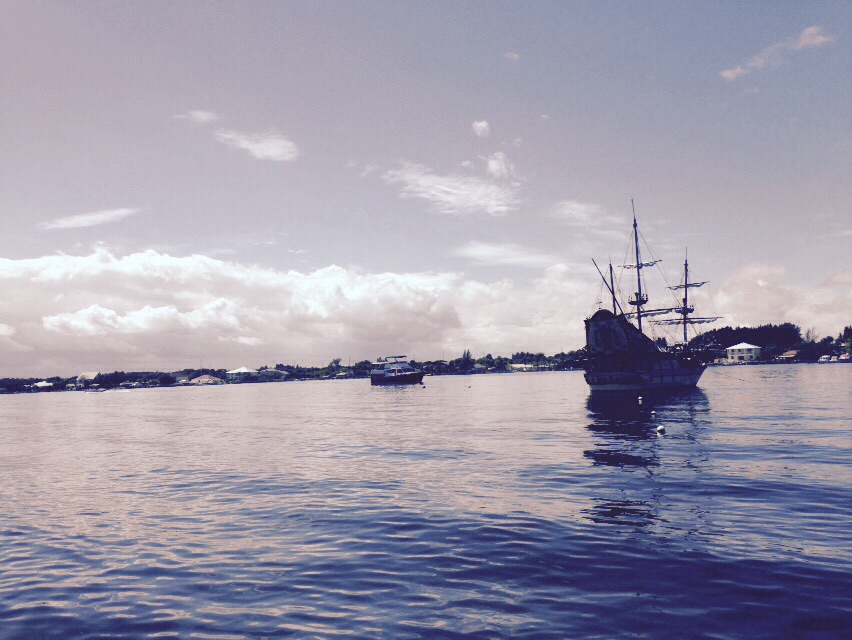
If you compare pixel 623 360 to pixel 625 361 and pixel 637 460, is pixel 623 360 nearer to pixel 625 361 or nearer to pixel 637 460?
pixel 625 361

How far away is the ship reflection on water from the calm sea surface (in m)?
0.19

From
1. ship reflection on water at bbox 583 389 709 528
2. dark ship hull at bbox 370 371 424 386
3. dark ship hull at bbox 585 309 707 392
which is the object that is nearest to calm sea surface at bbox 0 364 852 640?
ship reflection on water at bbox 583 389 709 528

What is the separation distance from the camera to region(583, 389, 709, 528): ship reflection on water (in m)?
17.0

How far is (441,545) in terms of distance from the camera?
14.1 metres

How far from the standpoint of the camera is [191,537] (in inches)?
615

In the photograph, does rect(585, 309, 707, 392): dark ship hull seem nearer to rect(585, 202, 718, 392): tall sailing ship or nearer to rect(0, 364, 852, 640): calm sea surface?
rect(585, 202, 718, 392): tall sailing ship

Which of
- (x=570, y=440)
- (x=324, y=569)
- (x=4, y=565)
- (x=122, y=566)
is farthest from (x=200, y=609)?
(x=570, y=440)

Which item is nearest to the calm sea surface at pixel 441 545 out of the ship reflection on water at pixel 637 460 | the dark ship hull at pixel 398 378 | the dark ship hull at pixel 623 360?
the ship reflection on water at pixel 637 460

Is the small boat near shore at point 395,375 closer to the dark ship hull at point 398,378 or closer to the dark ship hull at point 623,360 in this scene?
the dark ship hull at point 398,378

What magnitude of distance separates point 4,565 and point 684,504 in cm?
1975

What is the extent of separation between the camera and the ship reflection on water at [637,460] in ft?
55.9

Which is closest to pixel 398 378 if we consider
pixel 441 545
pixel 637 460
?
pixel 637 460

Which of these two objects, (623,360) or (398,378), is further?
(398,378)

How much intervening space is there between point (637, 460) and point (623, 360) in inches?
2974
